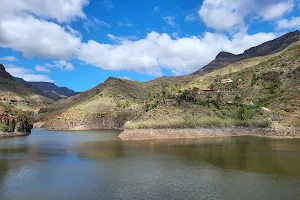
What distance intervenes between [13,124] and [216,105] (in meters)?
70.3

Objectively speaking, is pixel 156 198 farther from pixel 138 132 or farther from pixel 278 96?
pixel 278 96

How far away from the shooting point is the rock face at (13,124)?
105 meters

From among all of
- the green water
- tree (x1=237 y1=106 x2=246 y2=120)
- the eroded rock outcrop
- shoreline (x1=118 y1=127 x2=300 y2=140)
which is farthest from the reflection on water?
the eroded rock outcrop

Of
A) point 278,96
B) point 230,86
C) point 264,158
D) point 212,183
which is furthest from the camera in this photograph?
point 230,86

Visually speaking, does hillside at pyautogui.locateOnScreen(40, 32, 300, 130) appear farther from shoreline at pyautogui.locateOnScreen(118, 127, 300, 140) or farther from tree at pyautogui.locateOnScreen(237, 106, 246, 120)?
shoreline at pyautogui.locateOnScreen(118, 127, 300, 140)

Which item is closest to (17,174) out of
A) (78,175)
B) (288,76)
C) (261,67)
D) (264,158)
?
(78,175)

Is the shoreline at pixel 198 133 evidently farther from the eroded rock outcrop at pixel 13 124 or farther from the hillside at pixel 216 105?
the eroded rock outcrop at pixel 13 124

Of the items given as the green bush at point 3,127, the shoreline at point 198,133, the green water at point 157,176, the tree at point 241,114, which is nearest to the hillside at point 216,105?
the tree at point 241,114

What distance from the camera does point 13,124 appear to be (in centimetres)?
11025

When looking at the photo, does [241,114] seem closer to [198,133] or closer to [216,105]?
[216,105]

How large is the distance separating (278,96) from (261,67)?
4411 cm

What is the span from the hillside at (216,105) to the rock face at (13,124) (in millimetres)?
27427

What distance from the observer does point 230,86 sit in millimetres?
122500

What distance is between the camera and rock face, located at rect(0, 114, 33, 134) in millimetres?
104688
